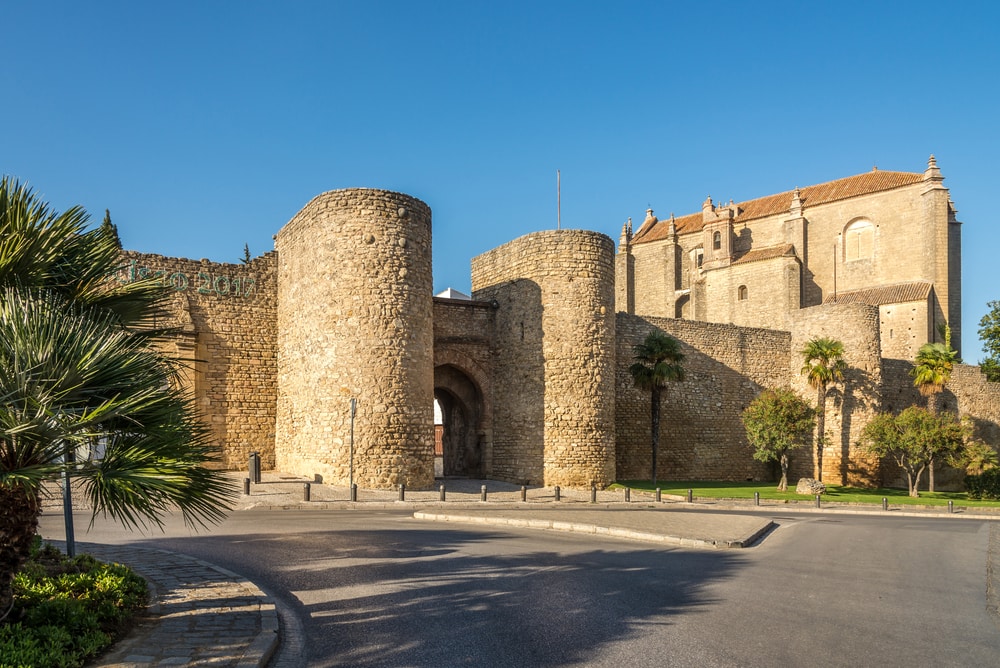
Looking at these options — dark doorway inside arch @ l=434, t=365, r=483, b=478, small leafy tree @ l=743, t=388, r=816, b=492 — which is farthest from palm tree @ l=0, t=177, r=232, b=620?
small leafy tree @ l=743, t=388, r=816, b=492

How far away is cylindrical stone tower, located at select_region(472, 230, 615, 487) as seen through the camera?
23984 millimetres

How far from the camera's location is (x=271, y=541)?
11.4 meters

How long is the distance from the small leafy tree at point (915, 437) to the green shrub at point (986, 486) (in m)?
1.35

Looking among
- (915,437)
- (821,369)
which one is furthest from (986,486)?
(821,369)

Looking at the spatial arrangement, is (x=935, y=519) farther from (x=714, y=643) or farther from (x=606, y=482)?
(x=714, y=643)

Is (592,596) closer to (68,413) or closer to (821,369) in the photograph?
(68,413)

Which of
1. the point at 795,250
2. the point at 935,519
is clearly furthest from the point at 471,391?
the point at 795,250

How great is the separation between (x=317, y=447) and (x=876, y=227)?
136 feet

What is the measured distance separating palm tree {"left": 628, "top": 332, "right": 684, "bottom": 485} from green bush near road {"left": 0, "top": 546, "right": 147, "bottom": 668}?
2215 centimetres

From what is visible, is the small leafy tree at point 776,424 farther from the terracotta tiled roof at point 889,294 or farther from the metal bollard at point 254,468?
the terracotta tiled roof at point 889,294

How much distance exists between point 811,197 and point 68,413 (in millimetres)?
55126

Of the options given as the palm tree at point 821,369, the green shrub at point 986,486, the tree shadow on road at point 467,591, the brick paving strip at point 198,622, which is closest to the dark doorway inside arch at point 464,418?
the tree shadow on road at point 467,591

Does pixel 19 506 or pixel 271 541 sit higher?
pixel 19 506

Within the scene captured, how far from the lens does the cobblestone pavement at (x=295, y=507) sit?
231 inches
